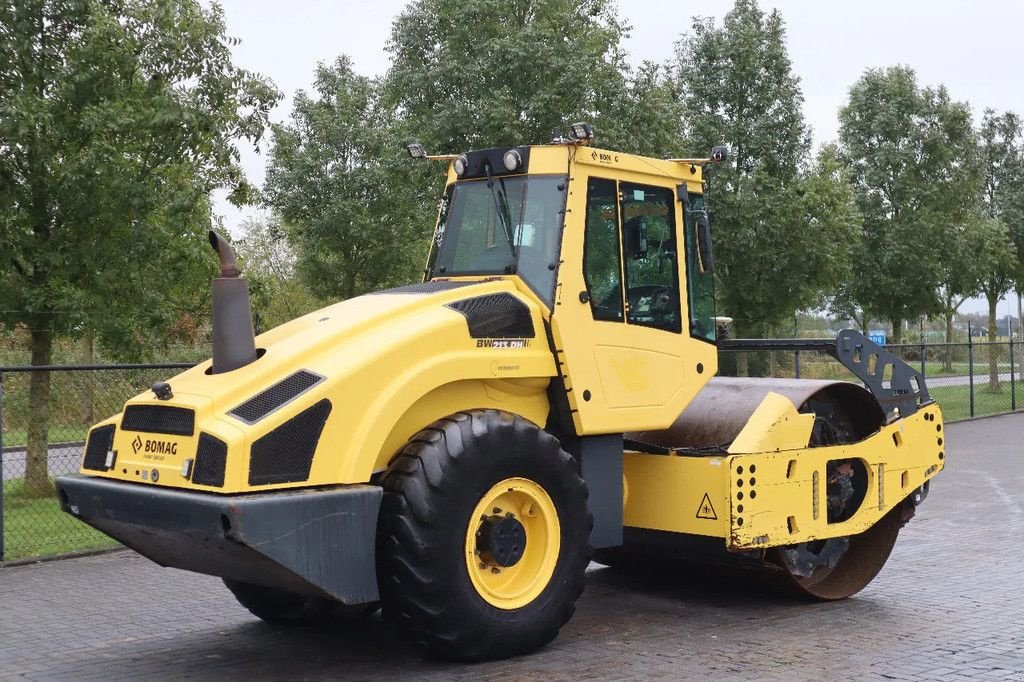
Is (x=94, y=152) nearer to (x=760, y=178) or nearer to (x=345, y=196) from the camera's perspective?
(x=345, y=196)

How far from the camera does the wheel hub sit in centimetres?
741

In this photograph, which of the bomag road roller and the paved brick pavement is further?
the paved brick pavement

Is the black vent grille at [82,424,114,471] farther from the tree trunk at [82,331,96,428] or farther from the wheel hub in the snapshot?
the tree trunk at [82,331,96,428]

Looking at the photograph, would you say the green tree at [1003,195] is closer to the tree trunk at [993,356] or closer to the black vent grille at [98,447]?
the tree trunk at [993,356]

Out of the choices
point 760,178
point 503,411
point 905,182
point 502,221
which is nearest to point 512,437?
point 503,411

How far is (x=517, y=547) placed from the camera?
753 centimetres

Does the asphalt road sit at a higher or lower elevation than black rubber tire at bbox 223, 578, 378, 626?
higher

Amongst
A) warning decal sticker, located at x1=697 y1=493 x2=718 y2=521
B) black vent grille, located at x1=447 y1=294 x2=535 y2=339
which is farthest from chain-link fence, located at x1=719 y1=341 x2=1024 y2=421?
black vent grille, located at x1=447 y1=294 x2=535 y2=339

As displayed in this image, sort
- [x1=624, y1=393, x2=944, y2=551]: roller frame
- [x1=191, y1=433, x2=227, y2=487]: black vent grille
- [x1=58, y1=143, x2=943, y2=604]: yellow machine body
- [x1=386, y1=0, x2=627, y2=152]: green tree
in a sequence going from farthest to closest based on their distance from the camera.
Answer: [x1=386, y1=0, x2=627, y2=152]: green tree → [x1=624, y1=393, x2=944, y2=551]: roller frame → [x1=58, y1=143, x2=943, y2=604]: yellow machine body → [x1=191, y1=433, x2=227, y2=487]: black vent grille

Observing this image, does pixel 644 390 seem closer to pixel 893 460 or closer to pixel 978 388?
pixel 893 460

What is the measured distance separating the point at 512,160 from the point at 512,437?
6.55 feet

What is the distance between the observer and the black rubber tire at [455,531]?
6984 millimetres

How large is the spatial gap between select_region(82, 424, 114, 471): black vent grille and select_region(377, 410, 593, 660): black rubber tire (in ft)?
5.69

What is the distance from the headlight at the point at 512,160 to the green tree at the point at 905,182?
22.0 m
